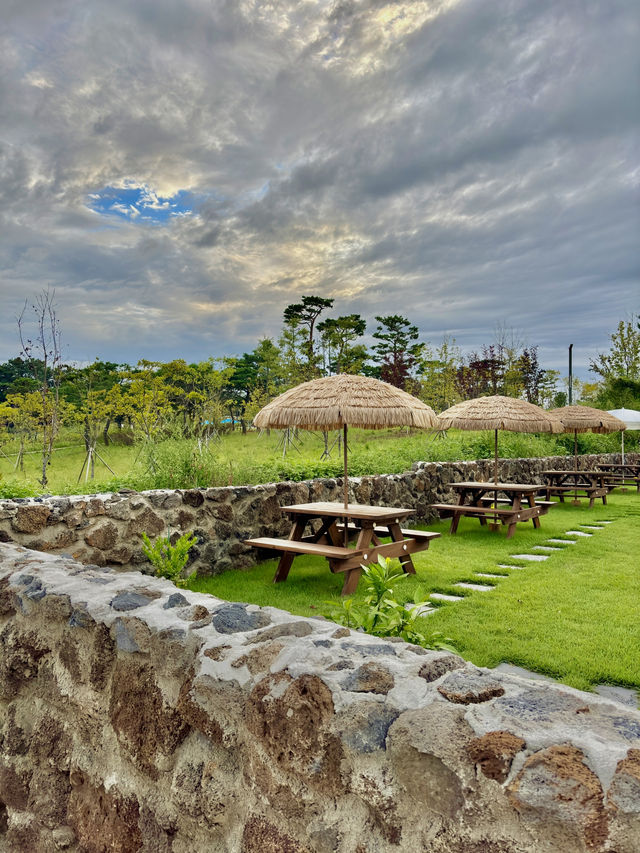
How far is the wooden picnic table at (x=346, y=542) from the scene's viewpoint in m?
5.00

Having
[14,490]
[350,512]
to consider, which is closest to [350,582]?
[350,512]

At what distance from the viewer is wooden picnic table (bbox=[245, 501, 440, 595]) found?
16.4 feet

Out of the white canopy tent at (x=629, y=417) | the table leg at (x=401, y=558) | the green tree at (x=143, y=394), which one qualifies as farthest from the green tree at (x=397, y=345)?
the table leg at (x=401, y=558)

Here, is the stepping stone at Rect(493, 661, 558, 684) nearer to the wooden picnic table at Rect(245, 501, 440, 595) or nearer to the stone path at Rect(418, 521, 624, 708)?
the stone path at Rect(418, 521, 624, 708)

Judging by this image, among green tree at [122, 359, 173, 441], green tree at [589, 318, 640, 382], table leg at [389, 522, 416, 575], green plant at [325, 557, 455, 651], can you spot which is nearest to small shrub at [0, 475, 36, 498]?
table leg at [389, 522, 416, 575]

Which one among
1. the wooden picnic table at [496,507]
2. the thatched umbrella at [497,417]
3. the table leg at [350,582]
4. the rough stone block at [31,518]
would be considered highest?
the thatched umbrella at [497,417]

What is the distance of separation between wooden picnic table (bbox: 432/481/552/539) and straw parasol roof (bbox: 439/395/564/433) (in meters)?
0.94

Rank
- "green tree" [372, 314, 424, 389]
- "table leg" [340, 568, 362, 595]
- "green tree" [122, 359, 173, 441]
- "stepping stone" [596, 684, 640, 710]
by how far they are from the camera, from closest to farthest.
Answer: "stepping stone" [596, 684, 640, 710]
"table leg" [340, 568, 362, 595]
"green tree" [122, 359, 173, 441]
"green tree" [372, 314, 424, 389]

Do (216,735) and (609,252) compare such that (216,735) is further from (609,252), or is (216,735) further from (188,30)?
(609,252)

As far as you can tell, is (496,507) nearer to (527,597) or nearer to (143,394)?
(527,597)

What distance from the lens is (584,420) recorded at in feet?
37.6

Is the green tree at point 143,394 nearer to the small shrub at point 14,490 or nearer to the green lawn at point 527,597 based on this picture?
the small shrub at point 14,490

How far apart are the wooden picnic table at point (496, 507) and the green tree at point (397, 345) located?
1999cm

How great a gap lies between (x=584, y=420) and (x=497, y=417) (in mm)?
4294
